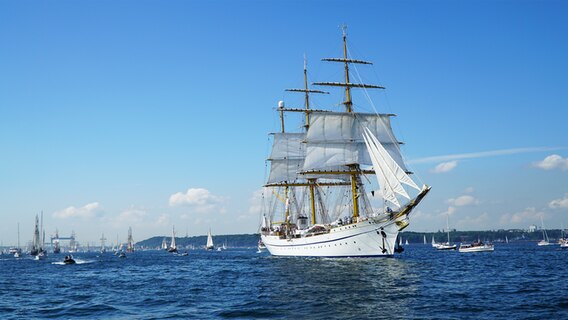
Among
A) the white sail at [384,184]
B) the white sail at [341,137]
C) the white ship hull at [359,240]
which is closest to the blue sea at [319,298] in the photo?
the white sail at [384,184]

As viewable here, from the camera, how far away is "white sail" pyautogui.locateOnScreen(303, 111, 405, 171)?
274 feet

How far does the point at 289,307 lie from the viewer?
2969 centimetres

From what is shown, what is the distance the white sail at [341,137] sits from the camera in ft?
274

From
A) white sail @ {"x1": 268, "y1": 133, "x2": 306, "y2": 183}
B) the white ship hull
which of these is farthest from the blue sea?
white sail @ {"x1": 268, "y1": 133, "x2": 306, "y2": 183}

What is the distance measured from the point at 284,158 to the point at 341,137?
84.3ft

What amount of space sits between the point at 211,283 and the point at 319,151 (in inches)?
1597

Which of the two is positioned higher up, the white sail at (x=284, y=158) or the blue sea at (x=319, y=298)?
the white sail at (x=284, y=158)

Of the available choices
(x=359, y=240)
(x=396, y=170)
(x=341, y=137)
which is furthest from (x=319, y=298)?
(x=341, y=137)

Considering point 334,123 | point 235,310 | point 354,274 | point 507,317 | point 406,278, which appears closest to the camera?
point 507,317

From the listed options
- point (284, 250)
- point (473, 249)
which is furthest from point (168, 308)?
point (473, 249)

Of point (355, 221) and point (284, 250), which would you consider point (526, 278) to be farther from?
point (284, 250)

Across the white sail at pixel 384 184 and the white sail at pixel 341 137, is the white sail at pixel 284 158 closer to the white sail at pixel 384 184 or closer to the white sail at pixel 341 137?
the white sail at pixel 341 137

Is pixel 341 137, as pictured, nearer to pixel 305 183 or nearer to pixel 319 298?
pixel 305 183

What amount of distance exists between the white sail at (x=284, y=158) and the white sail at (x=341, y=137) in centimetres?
2294
